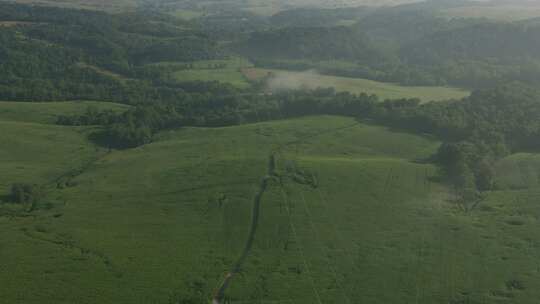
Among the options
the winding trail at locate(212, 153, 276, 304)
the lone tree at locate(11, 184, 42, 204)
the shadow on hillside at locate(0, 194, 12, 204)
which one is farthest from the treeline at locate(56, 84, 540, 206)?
the shadow on hillside at locate(0, 194, 12, 204)

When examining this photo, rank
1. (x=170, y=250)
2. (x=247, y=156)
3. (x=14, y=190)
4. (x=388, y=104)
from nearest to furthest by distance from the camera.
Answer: (x=170, y=250)
(x=14, y=190)
(x=247, y=156)
(x=388, y=104)

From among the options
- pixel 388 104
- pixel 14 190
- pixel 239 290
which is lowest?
pixel 239 290

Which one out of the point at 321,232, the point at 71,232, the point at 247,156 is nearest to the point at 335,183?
the point at 321,232

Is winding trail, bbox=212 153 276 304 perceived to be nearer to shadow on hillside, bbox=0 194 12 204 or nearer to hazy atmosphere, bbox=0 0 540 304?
hazy atmosphere, bbox=0 0 540 304

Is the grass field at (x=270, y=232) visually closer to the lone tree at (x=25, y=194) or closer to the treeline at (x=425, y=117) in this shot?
the lone tree at (x=25, y=194)

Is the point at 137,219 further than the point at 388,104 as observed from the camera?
No

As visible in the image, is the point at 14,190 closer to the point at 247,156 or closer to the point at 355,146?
the point at 247,156
